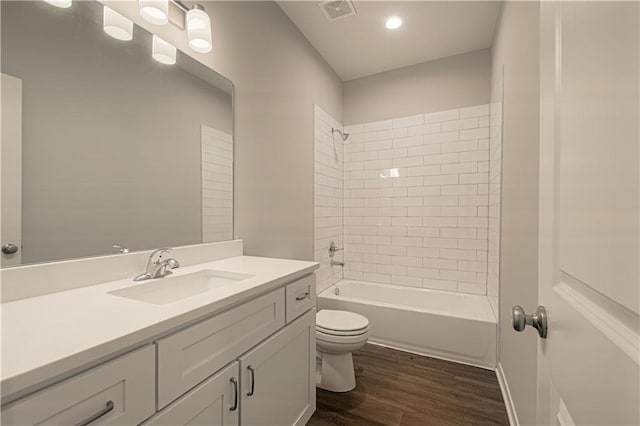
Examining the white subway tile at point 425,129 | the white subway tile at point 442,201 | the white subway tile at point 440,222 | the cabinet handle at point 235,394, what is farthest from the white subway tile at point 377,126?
the cabinet handle at point 235,394

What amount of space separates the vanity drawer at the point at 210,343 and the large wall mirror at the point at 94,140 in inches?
24.3

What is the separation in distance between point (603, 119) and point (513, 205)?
4.61 ft

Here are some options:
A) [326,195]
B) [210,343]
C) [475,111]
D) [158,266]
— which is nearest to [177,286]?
[158,266]

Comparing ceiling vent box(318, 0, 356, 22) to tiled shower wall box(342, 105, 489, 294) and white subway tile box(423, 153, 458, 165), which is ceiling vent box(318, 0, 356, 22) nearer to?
tiled shower wall box(342, 105, 489, 294)

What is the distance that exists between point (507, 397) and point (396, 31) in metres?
2.86

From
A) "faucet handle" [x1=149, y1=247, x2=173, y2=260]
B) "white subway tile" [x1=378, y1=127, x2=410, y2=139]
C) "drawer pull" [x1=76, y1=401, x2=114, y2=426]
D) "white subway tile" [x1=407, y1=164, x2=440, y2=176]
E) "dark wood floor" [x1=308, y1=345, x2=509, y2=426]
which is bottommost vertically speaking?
"dark wood floor" [x1=308, y1=345, x2=509, y2=426]

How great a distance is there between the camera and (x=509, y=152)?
5.68 feet

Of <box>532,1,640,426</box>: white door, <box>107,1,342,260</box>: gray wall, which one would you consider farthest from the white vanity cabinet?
<box>532,1,640,426</box>: white door

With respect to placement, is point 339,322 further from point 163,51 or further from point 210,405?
point 163,51

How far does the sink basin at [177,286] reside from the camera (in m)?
1.08

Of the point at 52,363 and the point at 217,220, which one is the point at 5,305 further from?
the point at 217,220

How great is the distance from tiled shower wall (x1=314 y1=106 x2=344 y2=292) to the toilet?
85 cm

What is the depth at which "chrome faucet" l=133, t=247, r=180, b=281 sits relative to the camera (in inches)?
46.6

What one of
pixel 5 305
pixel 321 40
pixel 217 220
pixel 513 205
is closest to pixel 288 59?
pixel 321 40
